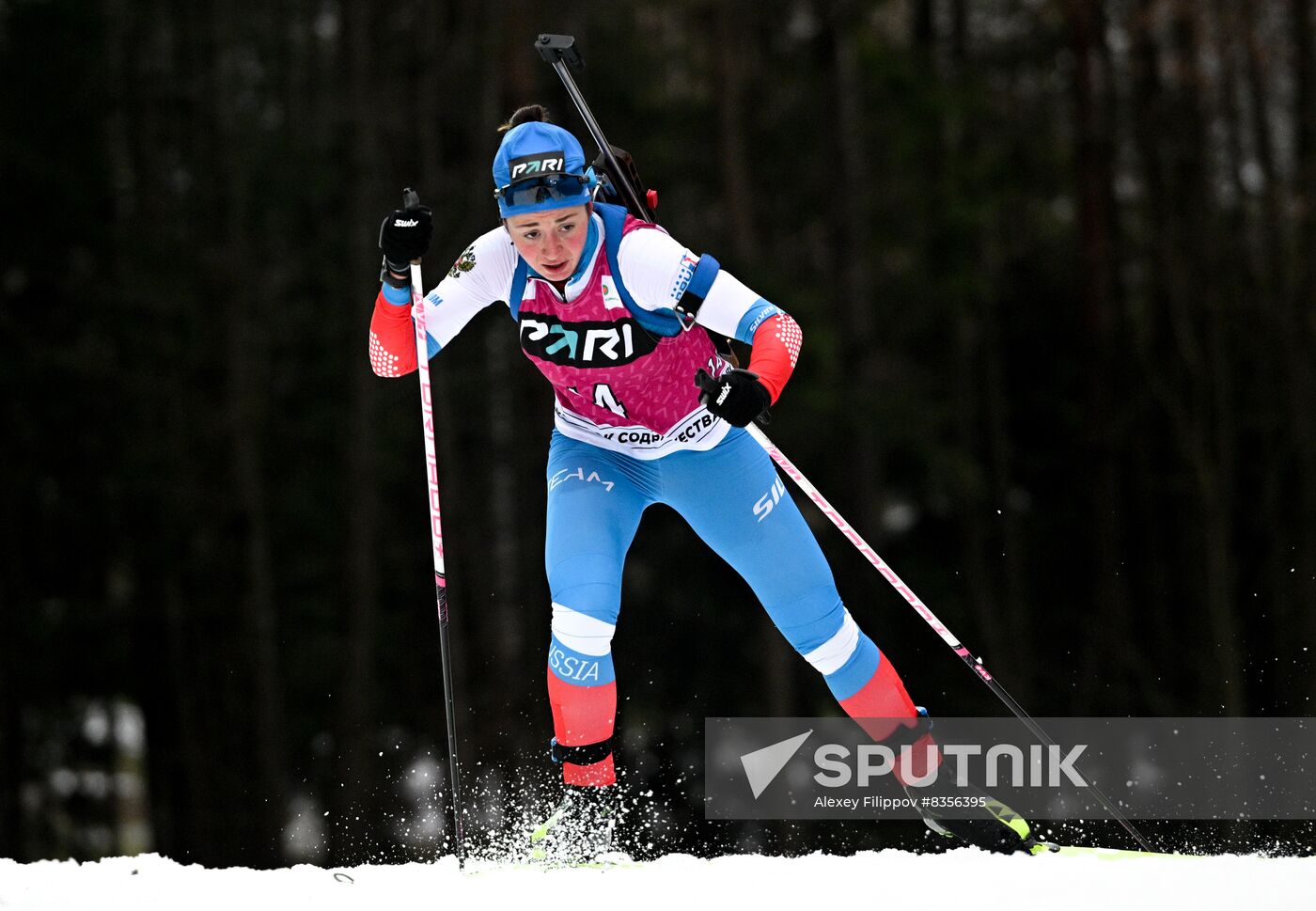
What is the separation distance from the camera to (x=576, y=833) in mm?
5344

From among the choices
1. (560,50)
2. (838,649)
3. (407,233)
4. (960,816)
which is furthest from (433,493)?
(960,816)

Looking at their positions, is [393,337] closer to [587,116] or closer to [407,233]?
[407,233]

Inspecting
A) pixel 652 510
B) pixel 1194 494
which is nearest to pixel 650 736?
pixel 652 510

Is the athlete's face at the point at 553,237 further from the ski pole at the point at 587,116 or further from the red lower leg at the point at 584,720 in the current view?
the red lower leg at the point at 584,720

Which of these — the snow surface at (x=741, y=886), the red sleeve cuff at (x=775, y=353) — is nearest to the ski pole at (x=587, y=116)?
the red sleeve cuff at (x=775, y=353)

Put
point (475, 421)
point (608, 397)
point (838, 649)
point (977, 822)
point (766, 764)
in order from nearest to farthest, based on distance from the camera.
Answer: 1. point (608, 397)
2. point (838, 649)
3. point (977, 822)
4. point (766, 764)
5. point (475, 421)

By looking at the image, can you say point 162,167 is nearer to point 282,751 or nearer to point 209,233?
point 209,233

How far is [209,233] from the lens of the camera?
1586 cm

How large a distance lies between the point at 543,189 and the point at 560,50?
848mm

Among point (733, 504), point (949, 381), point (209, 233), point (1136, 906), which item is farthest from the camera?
point (949, 381)

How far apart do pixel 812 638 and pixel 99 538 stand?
12764 mm

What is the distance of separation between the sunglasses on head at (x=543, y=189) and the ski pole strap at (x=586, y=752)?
1.80 meters

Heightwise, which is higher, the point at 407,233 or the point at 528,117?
the point at 528,117

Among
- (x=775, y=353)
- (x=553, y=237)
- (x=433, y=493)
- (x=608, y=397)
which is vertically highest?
(x=553, y=237)
